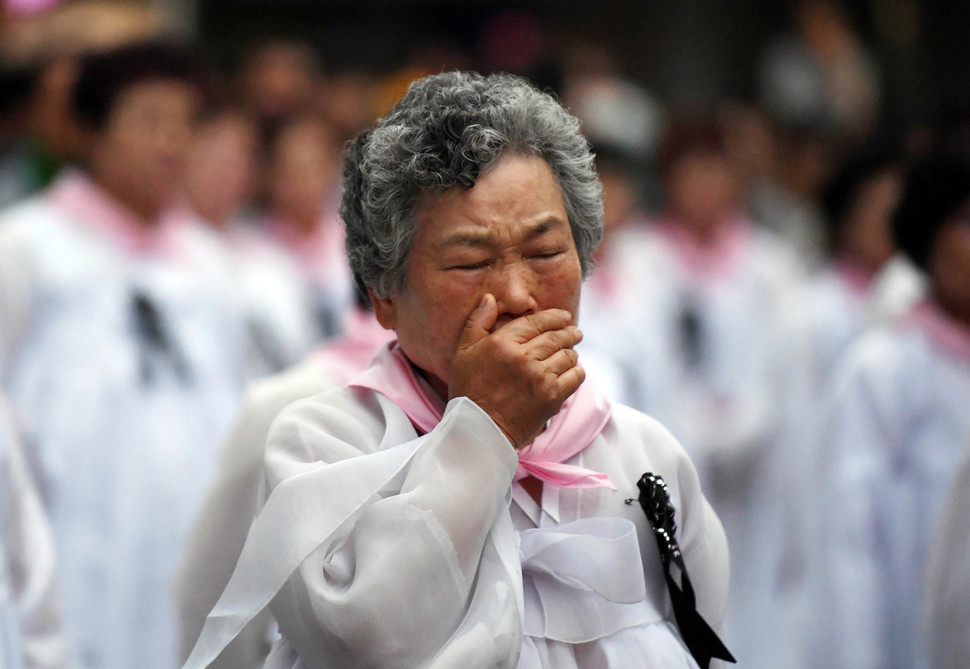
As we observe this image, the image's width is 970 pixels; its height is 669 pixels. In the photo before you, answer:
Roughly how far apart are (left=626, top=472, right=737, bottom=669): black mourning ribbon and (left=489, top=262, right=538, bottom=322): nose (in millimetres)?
407

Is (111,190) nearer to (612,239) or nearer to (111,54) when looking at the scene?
(111,54)

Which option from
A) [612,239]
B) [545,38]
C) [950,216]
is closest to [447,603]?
[950,216]

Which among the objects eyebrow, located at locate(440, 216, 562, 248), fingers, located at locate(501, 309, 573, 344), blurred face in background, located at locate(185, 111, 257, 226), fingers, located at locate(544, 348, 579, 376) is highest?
blurred face in background, located at locate(185, 111, 257, 226)

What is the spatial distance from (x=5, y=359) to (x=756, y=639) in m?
3.97

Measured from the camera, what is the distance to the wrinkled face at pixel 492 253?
2387 mm

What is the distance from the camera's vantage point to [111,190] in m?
5.47

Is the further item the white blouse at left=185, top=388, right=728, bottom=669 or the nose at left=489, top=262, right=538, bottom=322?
the nose at left=489, top=262, right=538, bottom=322

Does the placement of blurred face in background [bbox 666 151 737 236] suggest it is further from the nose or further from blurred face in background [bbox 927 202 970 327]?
the nose

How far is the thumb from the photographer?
7.77ft

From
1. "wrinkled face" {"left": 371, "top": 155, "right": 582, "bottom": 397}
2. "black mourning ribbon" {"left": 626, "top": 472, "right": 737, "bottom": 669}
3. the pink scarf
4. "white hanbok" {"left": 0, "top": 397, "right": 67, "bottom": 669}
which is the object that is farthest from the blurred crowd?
"black mourning ribbon" {"left": 626, "top": 472, "right": 737, "bottom": 669}

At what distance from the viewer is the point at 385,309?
259 cm

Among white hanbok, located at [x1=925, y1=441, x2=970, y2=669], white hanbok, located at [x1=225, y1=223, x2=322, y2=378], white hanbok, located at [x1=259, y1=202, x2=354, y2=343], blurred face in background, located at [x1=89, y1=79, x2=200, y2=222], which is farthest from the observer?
white hanbok, located at [x1=259, y1=202, x2=354, y2=343]

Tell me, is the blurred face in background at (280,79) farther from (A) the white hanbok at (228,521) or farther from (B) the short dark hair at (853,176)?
(A) the white hanbok at (228,521)

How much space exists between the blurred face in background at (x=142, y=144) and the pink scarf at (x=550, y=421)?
10.3ft
